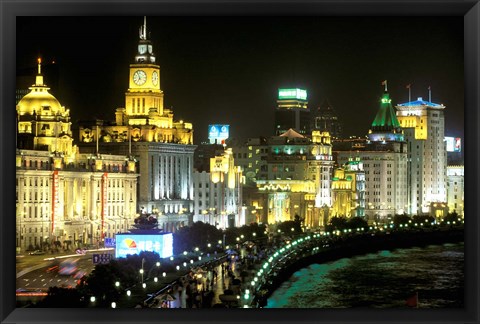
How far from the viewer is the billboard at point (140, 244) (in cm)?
2969

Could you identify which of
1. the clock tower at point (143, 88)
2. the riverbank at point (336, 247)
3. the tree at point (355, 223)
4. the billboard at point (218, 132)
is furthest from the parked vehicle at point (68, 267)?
the billboard at point (218, 132)

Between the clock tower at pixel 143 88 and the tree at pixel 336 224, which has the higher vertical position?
the clock tower at pixel 143 88

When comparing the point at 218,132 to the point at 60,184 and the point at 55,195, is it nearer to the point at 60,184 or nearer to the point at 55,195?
the point at 60,184

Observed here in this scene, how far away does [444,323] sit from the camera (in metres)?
10.4

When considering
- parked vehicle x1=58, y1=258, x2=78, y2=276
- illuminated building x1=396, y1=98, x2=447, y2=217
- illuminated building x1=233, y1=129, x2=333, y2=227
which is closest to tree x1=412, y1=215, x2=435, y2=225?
illuminated building x1=396, y1=98, x2=447, y2=217

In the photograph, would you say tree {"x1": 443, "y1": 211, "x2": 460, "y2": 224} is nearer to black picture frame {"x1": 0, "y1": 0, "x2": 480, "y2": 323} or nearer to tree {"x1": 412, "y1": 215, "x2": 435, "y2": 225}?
tree {"x1": 412, "y1": 215, "x2": 435, "y2": 225}

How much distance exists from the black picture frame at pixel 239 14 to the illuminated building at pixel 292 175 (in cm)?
A: 4462

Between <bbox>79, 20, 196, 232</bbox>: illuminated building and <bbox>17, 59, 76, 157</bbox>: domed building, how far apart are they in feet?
16.7

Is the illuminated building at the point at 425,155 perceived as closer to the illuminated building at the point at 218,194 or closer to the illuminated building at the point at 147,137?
the illuminated building at the point at 218,194

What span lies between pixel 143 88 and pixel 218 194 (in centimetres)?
612

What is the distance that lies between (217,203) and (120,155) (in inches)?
244
